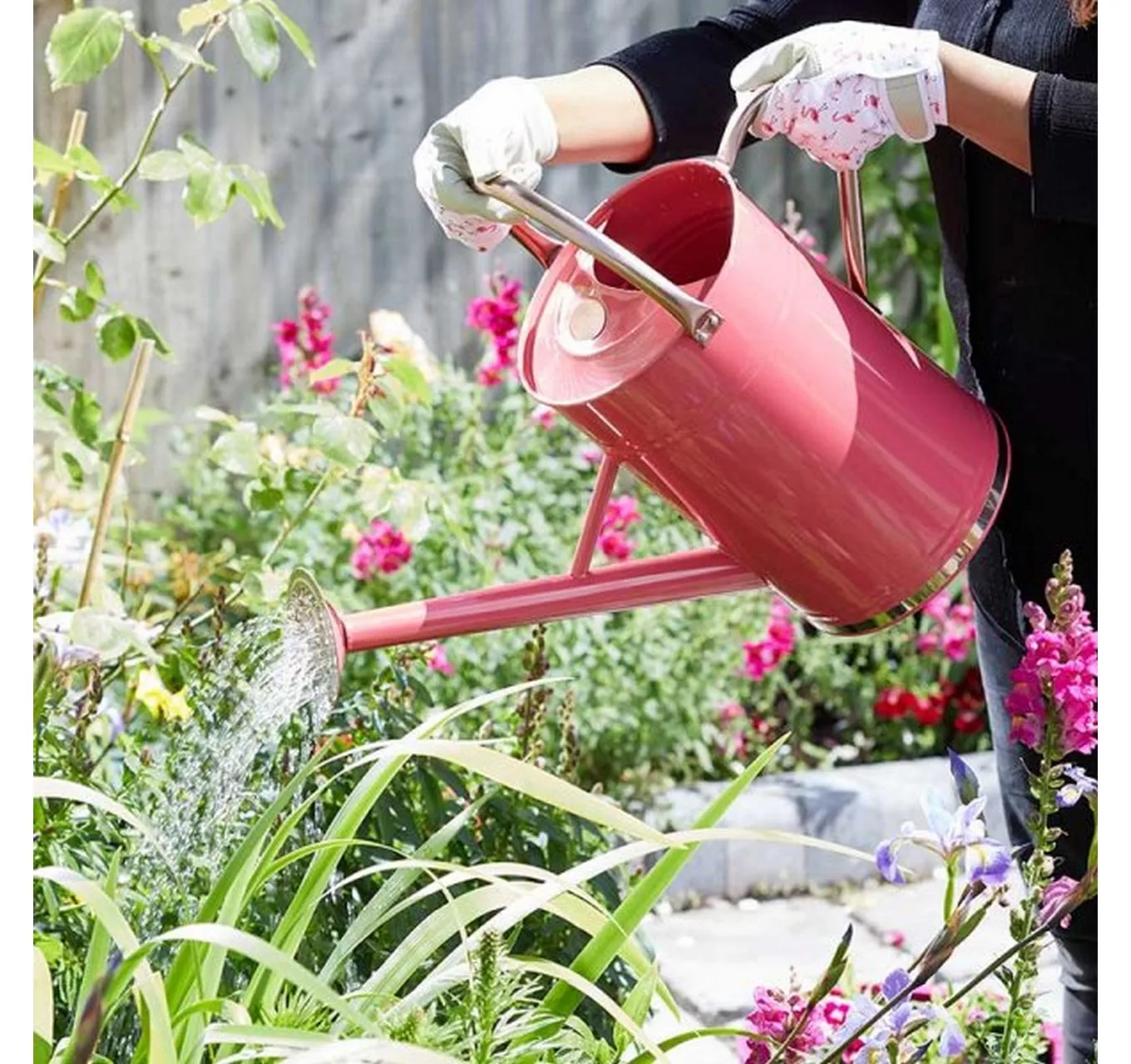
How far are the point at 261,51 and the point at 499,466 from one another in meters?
1.73

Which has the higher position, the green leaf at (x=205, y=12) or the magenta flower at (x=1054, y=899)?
the green leaf at (x=205, y=12)

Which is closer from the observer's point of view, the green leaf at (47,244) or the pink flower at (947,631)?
the green leaf at (47,244)

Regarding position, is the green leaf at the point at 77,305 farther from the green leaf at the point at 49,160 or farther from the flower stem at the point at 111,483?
the green leaf at the point at 49,160

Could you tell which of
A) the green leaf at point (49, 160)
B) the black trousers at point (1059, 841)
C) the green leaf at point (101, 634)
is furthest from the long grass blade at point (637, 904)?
the green leaf at point (49, 160)

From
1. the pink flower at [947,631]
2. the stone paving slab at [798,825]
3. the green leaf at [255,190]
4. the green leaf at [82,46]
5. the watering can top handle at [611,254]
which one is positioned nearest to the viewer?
the watering can top handle at [611,254]

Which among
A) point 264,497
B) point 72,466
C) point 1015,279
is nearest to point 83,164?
point 72,466

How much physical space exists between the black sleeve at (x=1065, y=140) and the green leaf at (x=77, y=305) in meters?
0.99

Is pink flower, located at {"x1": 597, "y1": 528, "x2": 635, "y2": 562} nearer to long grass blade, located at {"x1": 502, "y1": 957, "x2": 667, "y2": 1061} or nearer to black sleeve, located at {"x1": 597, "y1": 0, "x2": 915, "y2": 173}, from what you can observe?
black sleeve, located at {"x1": 597, "y1": 0, "x2": 915, "y2": 173}

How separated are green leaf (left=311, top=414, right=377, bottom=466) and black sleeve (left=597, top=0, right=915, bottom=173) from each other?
1.24 ft

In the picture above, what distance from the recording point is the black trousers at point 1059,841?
1560 mm

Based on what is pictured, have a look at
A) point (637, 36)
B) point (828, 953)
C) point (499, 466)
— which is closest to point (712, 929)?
point (828, 953)

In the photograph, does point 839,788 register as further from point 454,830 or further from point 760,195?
point 454,830

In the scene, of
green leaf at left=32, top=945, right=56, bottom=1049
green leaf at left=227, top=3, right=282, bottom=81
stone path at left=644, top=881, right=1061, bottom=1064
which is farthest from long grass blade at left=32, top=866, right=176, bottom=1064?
stone path at left=644, top=881, right=1061, bottom=1064

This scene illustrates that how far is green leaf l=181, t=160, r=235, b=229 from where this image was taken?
1.76 meters
